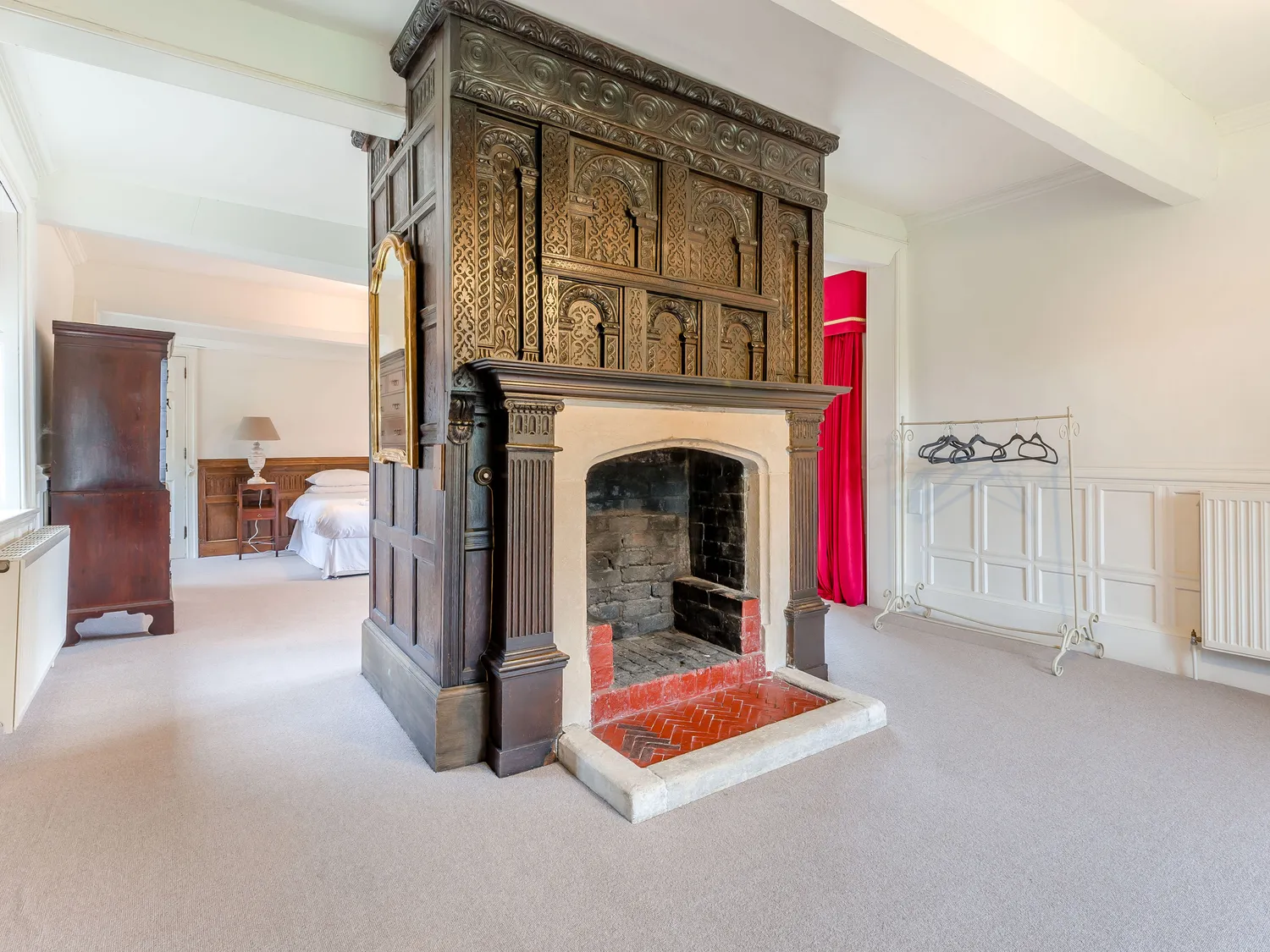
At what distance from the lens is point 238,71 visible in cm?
234

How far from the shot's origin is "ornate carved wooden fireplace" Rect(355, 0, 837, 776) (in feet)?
7.70

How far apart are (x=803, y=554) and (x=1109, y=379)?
2.12 m

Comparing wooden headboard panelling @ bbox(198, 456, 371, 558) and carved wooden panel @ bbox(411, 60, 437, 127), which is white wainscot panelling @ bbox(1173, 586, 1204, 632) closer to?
carved wooden panel @ bbox(411, 60, 437, 127)

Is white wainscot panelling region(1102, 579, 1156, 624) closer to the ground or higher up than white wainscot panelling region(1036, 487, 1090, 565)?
closer to the ground

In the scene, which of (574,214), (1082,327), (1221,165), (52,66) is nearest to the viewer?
(574,214)

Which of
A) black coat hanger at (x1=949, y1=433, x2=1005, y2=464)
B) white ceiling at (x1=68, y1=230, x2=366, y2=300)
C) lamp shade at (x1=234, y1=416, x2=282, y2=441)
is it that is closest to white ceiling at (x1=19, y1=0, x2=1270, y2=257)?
white ceiling at (x1=68, y1=230, x2=366, y2=300)

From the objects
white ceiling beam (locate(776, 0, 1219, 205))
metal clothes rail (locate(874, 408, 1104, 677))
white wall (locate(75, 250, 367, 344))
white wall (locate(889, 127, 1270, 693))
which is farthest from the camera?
white wall (locate(75, 250, 367, 344))

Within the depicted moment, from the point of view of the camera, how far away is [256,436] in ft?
23.2

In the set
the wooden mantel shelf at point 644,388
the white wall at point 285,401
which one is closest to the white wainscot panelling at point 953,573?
the wooden mantel shelf at point 644,388

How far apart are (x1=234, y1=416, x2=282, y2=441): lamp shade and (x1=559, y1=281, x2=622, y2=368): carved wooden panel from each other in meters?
5.91

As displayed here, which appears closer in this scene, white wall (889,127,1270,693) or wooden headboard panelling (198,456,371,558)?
white wall (889,127,1270,693)

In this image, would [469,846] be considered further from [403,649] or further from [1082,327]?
[1082,327]

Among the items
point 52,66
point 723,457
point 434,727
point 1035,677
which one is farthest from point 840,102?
point 52,66

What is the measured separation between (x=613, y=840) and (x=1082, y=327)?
379 cm
